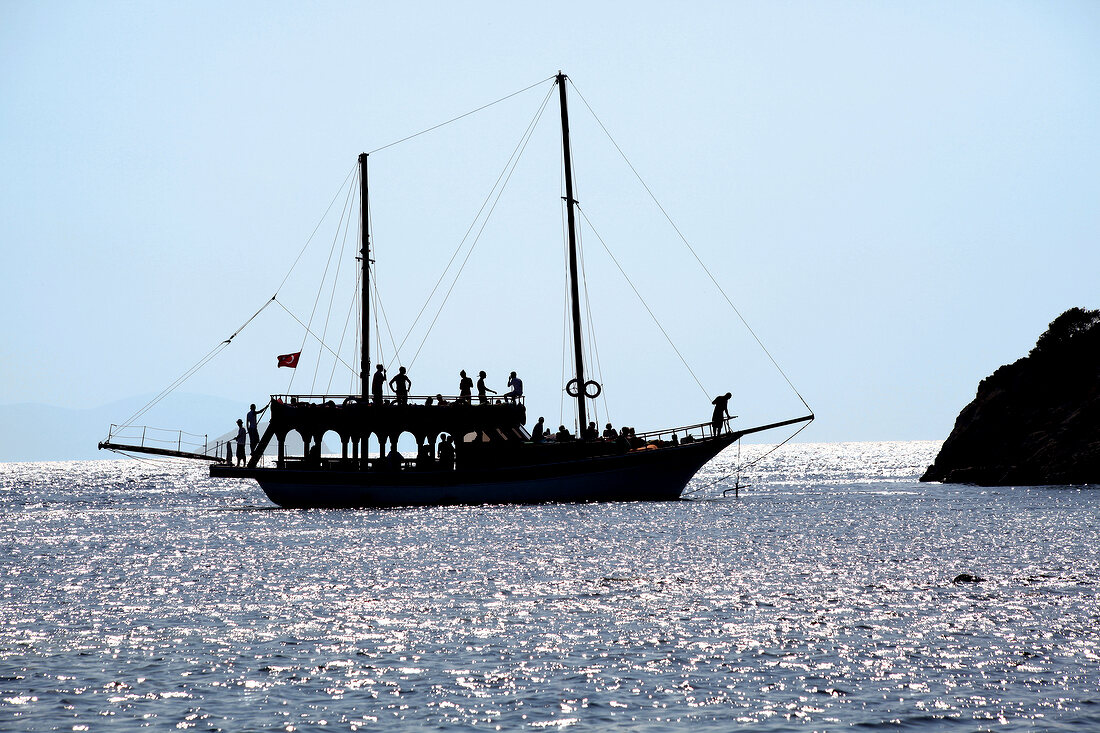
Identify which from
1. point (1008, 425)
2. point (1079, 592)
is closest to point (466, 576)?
point (1079, 592)

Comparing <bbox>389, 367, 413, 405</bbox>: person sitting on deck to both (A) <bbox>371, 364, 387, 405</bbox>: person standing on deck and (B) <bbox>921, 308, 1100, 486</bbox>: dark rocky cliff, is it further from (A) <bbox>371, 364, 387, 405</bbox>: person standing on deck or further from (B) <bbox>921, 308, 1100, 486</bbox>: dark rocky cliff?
(B) <bbox>921, 308, 1100, 486</bbox>: dark rocky cliff

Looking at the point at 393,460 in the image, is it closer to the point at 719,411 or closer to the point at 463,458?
the point at 463,458

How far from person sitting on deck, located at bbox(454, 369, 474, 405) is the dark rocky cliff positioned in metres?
35.4

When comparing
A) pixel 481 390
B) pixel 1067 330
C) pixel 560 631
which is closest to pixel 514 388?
pixel 481 390

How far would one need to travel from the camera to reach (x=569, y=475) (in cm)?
4453

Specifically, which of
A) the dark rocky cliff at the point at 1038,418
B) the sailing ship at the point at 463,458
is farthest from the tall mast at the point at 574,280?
the dark rocky cliff at the point at 1038,418

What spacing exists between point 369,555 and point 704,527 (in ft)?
42.8

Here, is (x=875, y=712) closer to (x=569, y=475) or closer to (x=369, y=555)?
(x=369, y=555)

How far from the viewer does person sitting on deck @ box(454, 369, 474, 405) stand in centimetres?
4566

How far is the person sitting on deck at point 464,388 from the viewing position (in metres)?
45.7

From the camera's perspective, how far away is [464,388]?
46.2 meters

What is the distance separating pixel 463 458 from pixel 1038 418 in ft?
137

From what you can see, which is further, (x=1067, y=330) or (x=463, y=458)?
(x=1067, y=330)

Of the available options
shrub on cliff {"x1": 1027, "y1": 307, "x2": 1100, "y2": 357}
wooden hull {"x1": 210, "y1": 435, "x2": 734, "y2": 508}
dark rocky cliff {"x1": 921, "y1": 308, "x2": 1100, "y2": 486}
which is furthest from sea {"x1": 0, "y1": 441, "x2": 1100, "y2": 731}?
shrub on cliff {"x1": 1027, "y1": 307, "x2": 1100, "y2": 357}
